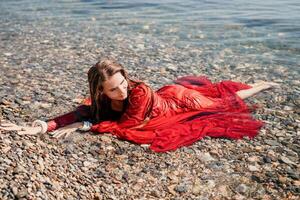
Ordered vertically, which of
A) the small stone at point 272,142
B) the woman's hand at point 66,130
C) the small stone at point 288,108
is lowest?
the small stone at point 272,142

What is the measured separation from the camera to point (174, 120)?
934 centimetres

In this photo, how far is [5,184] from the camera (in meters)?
6.22

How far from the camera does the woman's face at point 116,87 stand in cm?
819

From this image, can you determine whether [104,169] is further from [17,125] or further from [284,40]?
[284,40]

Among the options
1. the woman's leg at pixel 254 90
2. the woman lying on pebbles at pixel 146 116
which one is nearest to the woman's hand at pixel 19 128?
the woman lying on pebbles at pixel 146 116

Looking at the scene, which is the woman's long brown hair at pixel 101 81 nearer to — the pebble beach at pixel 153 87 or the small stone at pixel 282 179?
the pebble beach at pixel 153 87

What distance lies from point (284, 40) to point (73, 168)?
14190 millimetres

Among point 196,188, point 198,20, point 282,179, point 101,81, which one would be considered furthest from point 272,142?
point 198,20

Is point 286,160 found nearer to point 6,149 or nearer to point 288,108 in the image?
point 288,108

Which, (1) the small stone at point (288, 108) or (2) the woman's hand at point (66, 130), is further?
(1) the small stone at point (288, 108)

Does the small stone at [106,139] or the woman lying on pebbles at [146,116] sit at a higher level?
the woman lying on pebbles at [146,116]

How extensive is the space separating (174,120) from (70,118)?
8.57ft

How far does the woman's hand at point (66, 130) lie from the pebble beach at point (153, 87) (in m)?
0.16

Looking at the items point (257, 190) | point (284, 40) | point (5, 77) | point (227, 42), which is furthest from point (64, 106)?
point (284, 40)
